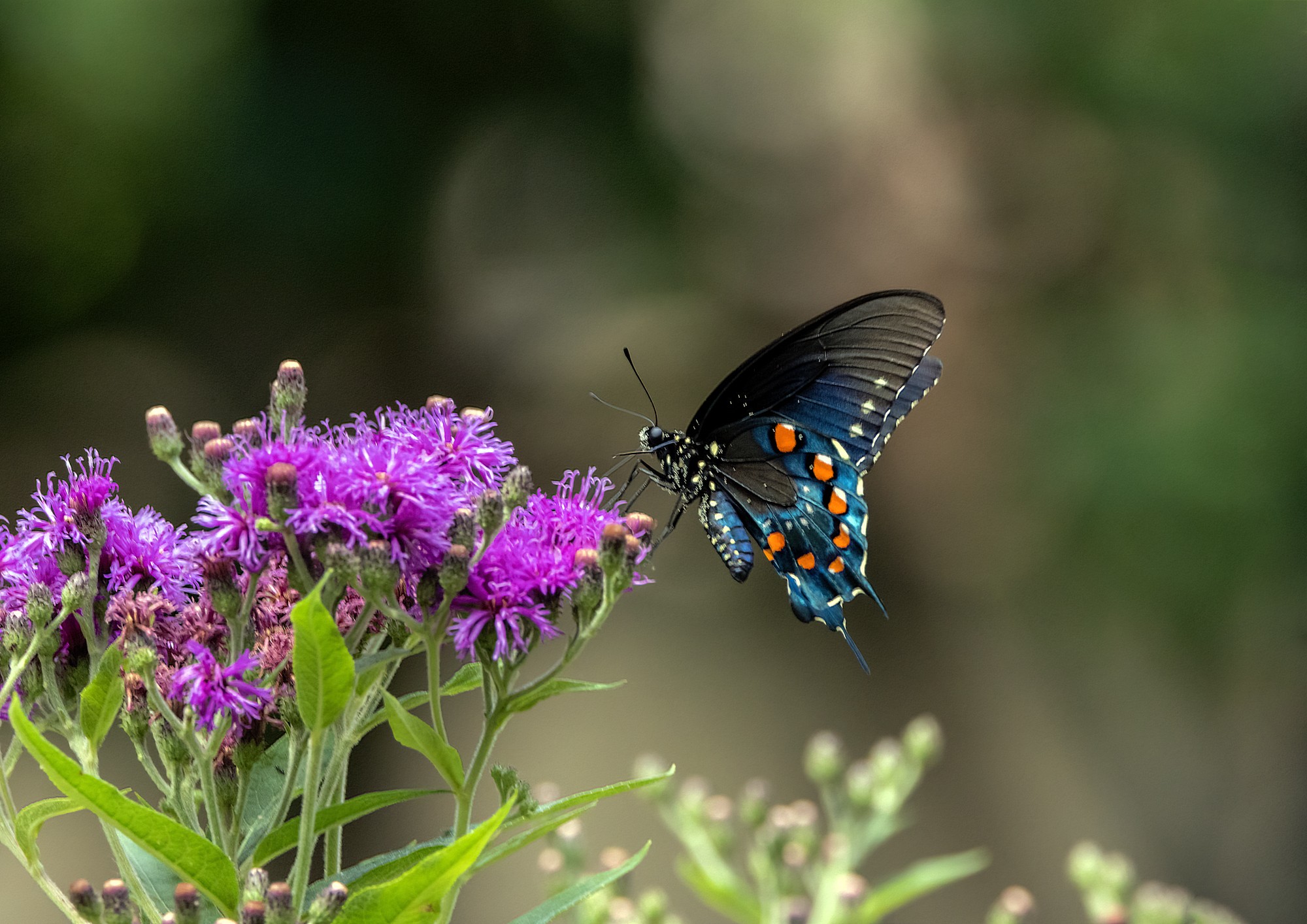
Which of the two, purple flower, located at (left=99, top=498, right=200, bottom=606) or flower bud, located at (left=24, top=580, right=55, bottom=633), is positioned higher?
purple flower, located at (left=99, top=498, right=200, bottom=606)

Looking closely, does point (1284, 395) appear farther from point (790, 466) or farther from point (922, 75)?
point (790, 466)

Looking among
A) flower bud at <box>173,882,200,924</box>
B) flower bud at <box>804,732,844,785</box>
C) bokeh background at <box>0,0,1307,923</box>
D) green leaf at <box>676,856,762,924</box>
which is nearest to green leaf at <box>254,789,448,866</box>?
flower bud at <box>173,882,200,924</box>

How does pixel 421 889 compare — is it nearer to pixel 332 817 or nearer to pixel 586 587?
pixel 332 817

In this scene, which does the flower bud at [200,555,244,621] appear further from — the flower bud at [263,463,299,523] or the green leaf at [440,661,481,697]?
the green leaf at [440,661,481,697]

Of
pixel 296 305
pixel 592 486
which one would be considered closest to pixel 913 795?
pixel 296 305

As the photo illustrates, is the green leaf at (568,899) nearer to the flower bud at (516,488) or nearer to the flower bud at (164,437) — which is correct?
the flower bud at (516,488)

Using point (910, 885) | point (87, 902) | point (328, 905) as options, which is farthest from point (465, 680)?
point (910, 885)
